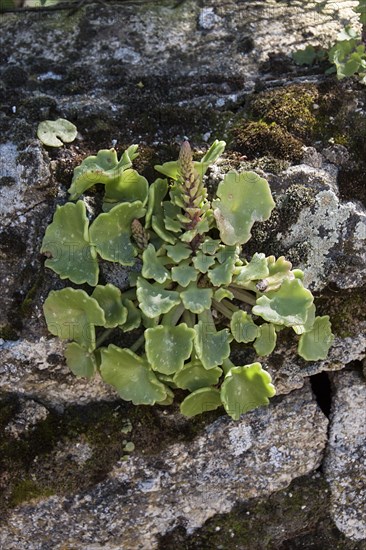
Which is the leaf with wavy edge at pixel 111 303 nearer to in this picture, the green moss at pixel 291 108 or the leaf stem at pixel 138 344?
the leaf stem at pixel 138 344

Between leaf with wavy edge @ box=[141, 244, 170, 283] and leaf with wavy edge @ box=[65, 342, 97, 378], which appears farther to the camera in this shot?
leaf with wavy edge @ box=[65, 342, 97, 378]

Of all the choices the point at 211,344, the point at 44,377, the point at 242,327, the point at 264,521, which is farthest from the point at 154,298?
the point at 264,521

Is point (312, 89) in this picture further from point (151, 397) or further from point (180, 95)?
point (151, 397)

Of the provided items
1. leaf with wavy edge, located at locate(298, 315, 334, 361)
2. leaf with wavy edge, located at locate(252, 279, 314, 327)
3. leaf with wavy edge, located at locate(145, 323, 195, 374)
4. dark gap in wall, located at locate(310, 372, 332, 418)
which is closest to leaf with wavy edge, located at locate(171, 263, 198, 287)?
leaf with wavy edge, located at locate(145, 323, 195, 374)

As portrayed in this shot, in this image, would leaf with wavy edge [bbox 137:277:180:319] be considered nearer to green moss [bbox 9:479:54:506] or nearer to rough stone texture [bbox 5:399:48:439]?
rough stone texture [bbox 5:399:48:439]

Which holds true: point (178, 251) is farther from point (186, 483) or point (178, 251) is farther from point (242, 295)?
point (186, 483)

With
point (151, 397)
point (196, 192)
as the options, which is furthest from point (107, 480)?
point (196, 192)

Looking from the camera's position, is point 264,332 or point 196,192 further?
point 264,332
